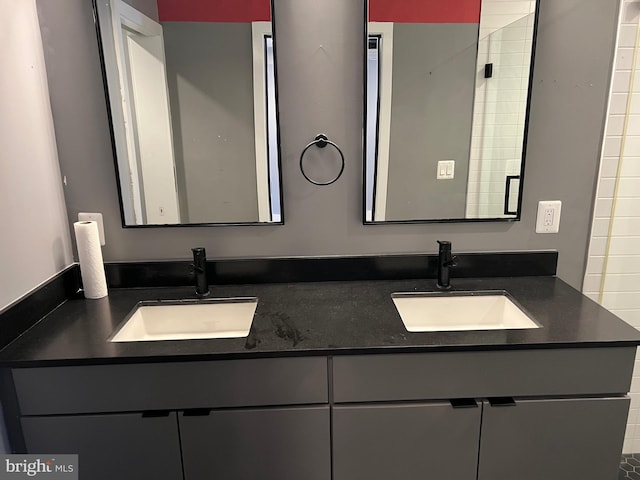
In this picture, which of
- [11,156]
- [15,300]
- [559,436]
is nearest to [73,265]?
[15,300]

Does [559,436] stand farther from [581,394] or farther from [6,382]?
[6,382]

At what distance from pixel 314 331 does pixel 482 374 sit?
510 millimetres

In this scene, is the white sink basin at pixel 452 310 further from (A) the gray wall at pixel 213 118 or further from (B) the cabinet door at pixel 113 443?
(B) the cabinet door at pixel 113 443

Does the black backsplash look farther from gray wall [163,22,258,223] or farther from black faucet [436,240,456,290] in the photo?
gray wall [163,22,258,223]

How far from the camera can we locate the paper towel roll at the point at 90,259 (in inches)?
59.6

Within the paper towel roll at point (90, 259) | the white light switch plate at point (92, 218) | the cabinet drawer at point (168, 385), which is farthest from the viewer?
the white light switch plate at point (92, 218)

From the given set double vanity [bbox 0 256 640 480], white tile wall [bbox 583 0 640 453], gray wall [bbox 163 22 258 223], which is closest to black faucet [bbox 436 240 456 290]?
double vanity [bbox 0 256 640 480]

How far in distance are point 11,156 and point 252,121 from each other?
767 mm

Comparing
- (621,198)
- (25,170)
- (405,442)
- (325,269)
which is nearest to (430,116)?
(325,269)

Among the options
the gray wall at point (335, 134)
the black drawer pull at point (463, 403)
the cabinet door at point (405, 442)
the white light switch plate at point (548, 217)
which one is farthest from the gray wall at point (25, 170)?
the white light switch plate at point (548, 217)

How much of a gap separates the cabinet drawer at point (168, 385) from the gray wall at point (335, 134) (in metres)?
0.58

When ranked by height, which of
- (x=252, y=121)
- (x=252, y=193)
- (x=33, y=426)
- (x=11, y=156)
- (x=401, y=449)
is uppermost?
(x=252, y=121)

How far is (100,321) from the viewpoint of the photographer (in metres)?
1.42

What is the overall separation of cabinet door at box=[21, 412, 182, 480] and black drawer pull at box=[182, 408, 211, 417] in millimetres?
40
